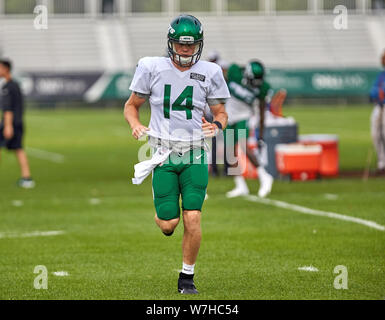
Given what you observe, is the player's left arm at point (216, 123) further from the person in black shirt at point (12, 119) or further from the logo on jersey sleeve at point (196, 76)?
the person in black shirt at point (12, 119)

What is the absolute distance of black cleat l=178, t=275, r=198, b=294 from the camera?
7145 mm

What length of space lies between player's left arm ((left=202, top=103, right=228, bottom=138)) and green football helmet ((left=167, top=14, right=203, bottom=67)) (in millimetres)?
469

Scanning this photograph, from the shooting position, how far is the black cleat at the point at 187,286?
714 centimetres

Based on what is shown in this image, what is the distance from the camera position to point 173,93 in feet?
23.7

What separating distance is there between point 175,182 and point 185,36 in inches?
42.8

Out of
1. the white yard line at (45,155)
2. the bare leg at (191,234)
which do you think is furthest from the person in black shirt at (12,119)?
the bare leg at (191,234)

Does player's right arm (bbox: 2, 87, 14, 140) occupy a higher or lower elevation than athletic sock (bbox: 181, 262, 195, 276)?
higher

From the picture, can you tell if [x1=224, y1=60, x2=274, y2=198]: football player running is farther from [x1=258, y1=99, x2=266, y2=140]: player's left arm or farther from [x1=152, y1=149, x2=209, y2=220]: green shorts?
[x1=152, y1=149, x2=209, y2=220]: green shorts

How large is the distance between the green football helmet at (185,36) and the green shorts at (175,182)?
71 cm

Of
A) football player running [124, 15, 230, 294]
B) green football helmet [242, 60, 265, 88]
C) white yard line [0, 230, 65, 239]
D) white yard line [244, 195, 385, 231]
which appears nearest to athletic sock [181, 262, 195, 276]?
football player running [124, 15, 230, 294]

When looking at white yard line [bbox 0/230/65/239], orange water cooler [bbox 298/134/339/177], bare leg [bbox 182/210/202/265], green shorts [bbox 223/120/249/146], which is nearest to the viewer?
bare leg [bbox 182/210/202/265]
